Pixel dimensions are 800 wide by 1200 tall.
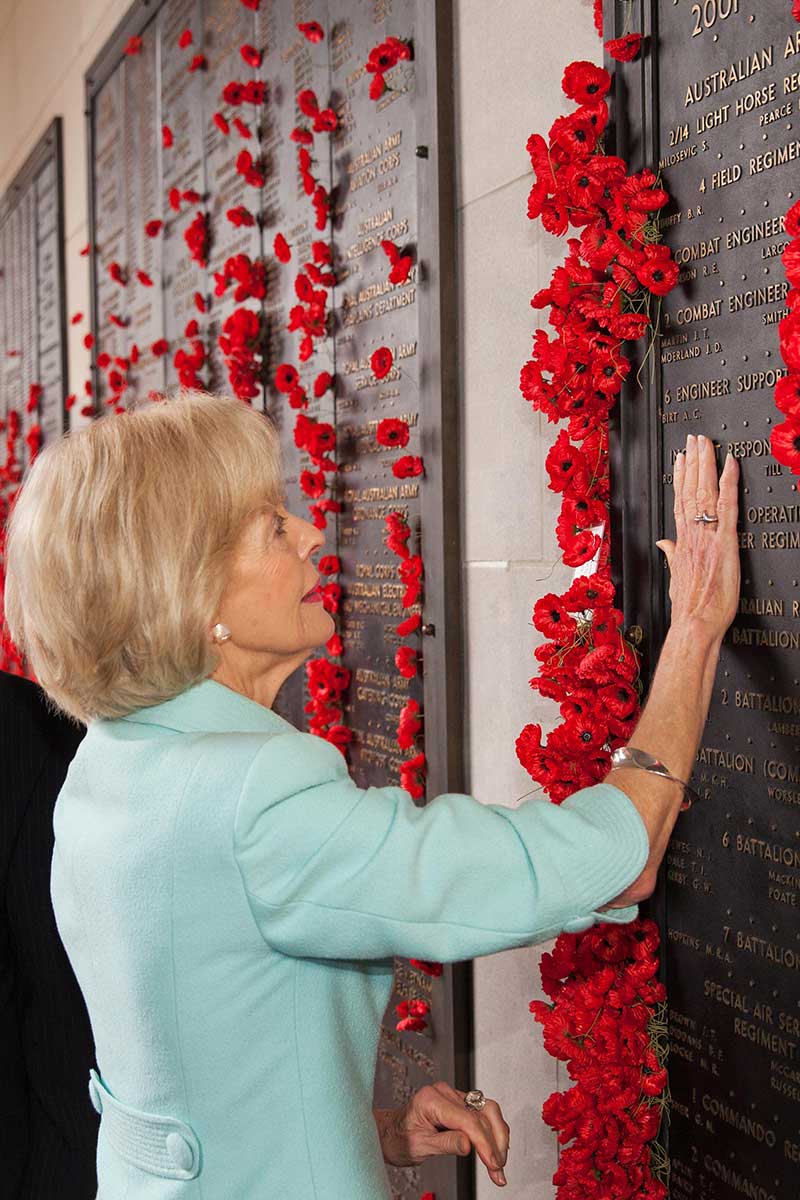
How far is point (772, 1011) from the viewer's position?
5.65 ft

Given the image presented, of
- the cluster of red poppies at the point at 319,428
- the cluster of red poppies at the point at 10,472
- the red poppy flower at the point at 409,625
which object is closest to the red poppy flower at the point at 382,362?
the cluster of red poppies at the point at 319,428

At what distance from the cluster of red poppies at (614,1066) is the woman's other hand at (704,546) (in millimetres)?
599

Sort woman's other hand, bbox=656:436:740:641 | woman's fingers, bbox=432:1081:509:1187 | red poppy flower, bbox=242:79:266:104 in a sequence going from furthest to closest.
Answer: red poppy flower, bbox=242:79:266:104, woman's other hand, bbox=656:436:740:641, woman's fingers, bbox=432:1081:509:1187

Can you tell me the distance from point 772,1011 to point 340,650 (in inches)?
61.8

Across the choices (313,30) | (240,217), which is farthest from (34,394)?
(313,30)

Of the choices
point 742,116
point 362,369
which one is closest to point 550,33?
point 742,116

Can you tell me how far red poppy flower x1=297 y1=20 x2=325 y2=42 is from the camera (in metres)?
3.00

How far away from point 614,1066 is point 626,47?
5.36 feet

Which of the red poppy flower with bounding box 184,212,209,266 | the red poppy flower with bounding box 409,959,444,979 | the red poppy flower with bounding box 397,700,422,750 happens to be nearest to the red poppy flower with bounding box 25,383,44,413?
the red poppy flower with bounding box 184,212,209,266

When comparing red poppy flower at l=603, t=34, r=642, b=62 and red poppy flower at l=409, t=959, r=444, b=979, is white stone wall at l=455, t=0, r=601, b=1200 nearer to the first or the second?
red poppy flower at l=409, t=959, r=444, b=979

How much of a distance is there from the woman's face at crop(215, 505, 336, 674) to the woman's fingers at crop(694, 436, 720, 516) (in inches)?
22.7

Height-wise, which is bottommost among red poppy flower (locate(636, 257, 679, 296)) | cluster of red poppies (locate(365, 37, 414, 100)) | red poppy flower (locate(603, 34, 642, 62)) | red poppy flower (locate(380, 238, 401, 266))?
red poppy flower (locate(636, 257, 679, 296))

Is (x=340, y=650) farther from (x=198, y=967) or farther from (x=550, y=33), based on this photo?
(x=198, y=967)

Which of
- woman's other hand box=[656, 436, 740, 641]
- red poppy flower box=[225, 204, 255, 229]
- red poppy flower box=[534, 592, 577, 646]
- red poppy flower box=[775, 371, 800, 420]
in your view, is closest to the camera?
red poppy flower box=[775, 371, 800, 420]
